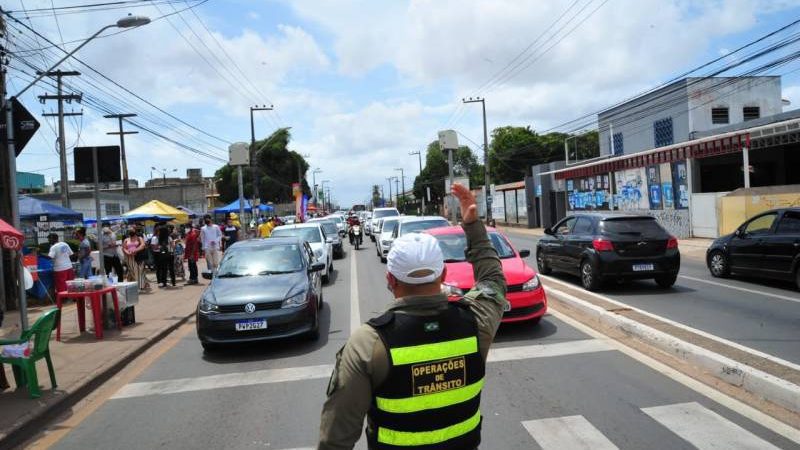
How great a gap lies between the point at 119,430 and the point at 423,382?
434cm

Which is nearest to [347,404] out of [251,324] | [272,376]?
[272,376]

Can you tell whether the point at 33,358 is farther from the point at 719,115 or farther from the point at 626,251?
the point at 719,115

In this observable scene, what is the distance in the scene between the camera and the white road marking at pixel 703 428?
4.20 m

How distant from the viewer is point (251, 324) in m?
7.77

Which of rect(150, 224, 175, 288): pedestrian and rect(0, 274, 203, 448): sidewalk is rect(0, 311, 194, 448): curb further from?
rect(150, 224, 175, 288): pedestrian

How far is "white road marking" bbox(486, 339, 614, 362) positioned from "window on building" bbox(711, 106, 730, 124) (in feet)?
106

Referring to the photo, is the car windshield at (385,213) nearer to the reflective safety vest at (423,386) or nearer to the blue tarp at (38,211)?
the blue tarp at (38,211)

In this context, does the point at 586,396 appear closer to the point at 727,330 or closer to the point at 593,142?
the point at 727,330

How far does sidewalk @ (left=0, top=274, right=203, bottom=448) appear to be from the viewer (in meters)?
5.61

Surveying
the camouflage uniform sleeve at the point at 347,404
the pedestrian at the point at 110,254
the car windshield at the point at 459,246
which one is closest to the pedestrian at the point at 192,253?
the pedestrian at the point at 110,254

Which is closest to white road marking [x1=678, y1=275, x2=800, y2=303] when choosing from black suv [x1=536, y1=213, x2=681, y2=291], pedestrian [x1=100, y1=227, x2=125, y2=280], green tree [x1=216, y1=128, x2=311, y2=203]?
black suv [x1=536, y1=213, x2=681, y2=291]

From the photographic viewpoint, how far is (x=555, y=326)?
8.47 metres

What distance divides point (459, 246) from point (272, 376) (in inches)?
169

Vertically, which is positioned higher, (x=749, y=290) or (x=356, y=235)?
(x=356, y=235)
